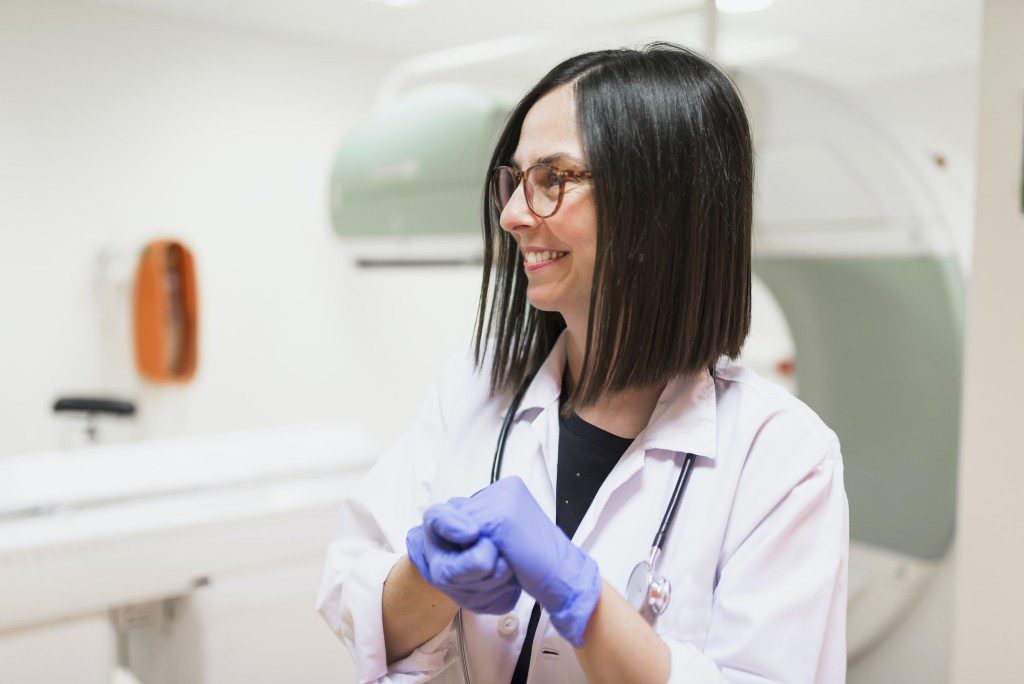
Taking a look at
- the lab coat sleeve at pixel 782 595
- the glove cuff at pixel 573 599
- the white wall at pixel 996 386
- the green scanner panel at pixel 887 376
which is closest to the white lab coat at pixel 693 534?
the lab coat sleeve at pixel 782 595

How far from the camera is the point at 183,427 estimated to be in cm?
414

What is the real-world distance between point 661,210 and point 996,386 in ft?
3.03

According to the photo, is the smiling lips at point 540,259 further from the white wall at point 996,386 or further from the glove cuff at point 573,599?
the white wall at point 996,386

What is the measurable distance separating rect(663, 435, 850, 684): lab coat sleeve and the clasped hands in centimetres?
13

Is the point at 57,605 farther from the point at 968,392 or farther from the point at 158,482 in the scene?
the point at 968,392

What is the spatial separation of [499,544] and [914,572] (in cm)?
183

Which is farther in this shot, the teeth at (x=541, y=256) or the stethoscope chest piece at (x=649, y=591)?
the teeth at (x=541, y=256)

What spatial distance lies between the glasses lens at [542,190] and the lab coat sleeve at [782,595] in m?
0.38

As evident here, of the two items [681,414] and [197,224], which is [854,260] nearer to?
[681,414]

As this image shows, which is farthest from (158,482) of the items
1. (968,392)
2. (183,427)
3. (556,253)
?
(183,427)

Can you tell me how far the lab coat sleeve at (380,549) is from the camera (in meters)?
1.06

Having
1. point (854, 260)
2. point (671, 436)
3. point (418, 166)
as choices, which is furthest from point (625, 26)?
point (671, 436)

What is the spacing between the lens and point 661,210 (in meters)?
0.99

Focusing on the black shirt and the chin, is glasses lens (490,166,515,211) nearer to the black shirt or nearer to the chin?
the chin
